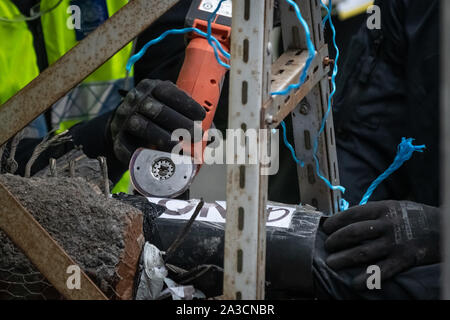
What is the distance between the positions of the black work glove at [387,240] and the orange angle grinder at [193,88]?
1.64 feet

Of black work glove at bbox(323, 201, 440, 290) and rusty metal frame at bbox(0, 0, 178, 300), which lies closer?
rusty metal frame at bbox(0, 0, 178, 300)

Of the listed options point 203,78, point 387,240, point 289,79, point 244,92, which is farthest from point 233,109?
point 203,78

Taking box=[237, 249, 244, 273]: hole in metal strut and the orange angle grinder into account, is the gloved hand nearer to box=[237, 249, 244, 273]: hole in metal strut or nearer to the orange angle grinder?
the orange angle grinder

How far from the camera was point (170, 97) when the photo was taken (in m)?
1.87

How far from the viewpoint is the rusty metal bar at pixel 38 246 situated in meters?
1.30

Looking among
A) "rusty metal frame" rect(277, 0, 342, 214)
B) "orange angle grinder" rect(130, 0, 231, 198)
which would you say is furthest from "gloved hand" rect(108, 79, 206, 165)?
"rusty metal frame" rect(277, 0, 342, 214)

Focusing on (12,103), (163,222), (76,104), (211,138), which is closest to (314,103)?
(211,138)

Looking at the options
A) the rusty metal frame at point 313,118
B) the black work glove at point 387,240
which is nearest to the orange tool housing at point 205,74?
the rusty metal frame at point 313,118

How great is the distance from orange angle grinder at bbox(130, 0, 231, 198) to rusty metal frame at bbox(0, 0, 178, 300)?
53 centimetres

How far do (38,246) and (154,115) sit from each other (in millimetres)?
644

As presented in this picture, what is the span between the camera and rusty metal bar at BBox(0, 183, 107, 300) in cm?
130

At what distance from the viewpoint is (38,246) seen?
4.26ft

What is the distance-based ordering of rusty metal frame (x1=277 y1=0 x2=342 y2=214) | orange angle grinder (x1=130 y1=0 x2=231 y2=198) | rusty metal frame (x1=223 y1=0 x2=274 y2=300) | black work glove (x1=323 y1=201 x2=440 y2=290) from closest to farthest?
rusty metal frame (x1=223 y1=0 x2=274 y2=300), black work glove (x1=323 y1=201 x2=440 y2=290), rusty metal frame (x1=277 y1=0 x2=342 y2=214), orange angle grinder (x1=130 y1=0 x2=231 y2=198)
